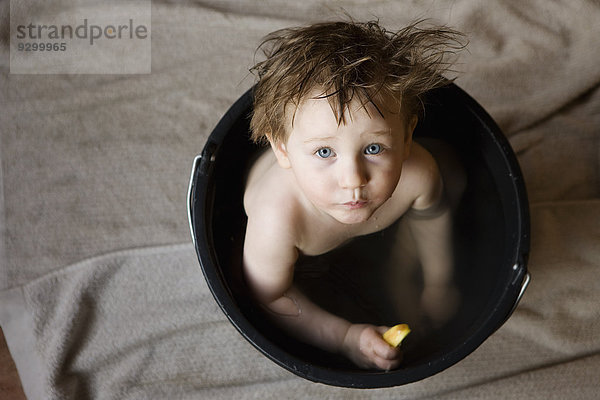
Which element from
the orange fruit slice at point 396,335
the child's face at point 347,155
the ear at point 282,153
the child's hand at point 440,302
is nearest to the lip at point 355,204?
the child's face at point 347,155

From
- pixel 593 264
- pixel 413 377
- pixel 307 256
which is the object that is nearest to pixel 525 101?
pixel 593 264

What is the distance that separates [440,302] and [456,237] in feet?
0.37

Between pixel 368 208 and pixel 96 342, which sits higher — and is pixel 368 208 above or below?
above

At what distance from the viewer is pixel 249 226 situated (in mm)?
890

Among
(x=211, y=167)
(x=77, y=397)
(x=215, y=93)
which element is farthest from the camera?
(x=215, y=93)

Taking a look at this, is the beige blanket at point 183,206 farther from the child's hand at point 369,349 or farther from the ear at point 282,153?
the ear at point 282,153

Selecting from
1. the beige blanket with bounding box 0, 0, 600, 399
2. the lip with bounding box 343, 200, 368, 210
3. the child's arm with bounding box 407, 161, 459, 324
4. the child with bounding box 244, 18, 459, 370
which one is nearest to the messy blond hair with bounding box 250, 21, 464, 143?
the child with bounding box 244, 18, 459, 370

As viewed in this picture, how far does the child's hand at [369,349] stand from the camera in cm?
86

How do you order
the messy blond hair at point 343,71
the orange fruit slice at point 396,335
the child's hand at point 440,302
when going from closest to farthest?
the messy blond hair at point 343,71, the orange fruit slice at point 396,335, the child's hand at point 440,302

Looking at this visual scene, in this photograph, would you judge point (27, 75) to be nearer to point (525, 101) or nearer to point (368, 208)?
point (368, 208)

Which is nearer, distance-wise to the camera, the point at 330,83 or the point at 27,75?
the point at 330,83

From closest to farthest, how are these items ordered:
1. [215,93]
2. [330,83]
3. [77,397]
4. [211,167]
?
[330,83] < [211,167] < [77,397] < [215,93]

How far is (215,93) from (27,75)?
35cm

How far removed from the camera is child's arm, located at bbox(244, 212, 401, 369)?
0.86 meters
